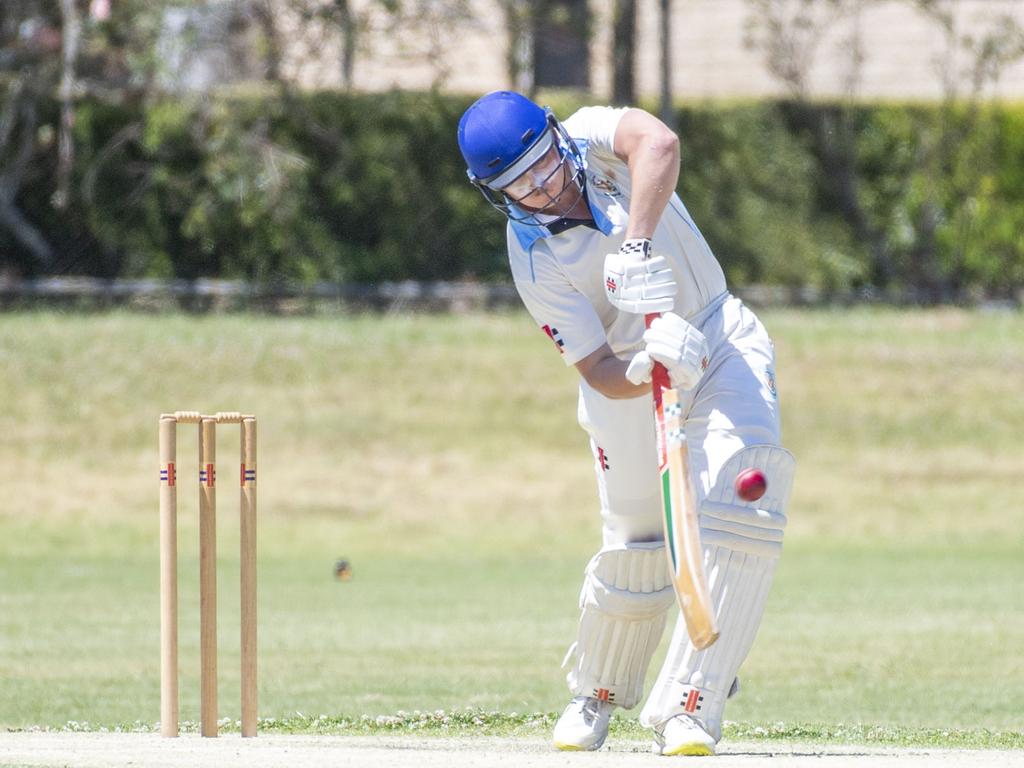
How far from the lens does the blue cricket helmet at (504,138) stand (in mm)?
4734

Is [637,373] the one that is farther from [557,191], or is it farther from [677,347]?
[557,191]

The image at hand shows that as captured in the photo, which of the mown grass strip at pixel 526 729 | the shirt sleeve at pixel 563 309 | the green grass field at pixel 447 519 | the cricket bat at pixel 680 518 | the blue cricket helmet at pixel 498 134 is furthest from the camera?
the green grass field at pixel 447 519

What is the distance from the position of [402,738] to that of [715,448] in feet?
4.39

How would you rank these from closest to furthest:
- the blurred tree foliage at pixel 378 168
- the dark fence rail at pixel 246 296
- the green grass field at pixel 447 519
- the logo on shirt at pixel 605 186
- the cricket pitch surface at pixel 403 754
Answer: the cricket pitch surface at pixel 403 754 < the logo on shirt at pixel 605 186 < the green grass field at pixel 447 519 < the blurred tree foliage at pixel 378 168 < the dark fence rail at pixel 246 296

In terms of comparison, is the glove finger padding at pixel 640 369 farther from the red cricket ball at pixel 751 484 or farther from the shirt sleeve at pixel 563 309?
the red cricket ball at pixel 751 484

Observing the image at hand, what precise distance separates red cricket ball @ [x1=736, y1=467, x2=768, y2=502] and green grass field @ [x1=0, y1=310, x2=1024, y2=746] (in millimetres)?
1222

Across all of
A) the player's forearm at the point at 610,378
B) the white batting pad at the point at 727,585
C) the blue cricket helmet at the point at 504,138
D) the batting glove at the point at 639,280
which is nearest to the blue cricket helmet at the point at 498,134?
the blue cricket helmet at the point at 504,138

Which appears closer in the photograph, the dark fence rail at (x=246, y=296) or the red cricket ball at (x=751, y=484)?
the red cricket ball at (x=751, y=484)

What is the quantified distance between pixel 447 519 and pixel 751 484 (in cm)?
871

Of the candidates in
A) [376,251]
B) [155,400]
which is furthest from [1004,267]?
[155,400]

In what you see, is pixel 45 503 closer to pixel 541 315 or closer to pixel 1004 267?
pixel 541 315

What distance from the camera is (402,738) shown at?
5.38m

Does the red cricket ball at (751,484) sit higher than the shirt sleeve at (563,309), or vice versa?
the shirt sleeve at (563,309)

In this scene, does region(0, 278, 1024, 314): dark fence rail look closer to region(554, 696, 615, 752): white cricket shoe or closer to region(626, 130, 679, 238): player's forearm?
region(554, 696, 615, 752): white cricket shoe
